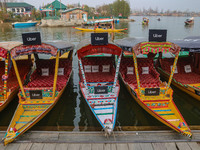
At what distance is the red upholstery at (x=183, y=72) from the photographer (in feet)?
29.4

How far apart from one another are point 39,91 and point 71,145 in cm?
274

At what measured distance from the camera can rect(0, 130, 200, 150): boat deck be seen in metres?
4.97

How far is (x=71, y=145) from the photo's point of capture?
504 cm

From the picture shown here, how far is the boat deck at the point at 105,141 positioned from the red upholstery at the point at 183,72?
4.08 meters

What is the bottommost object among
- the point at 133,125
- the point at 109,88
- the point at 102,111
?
the point at 133,125

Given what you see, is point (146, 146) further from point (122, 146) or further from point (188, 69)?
point (188, 69)

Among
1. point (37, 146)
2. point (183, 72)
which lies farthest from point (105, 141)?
point (183, 72)

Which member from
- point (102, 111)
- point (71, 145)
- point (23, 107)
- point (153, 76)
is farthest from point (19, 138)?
point (153, 76)

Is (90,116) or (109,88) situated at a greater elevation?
(109,88)

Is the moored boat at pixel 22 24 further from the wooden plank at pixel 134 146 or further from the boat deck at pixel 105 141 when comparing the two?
the wooden plank at pixel 134 146

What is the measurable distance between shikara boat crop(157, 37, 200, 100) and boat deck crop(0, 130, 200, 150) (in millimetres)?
3271

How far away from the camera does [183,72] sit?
1001 centimetres

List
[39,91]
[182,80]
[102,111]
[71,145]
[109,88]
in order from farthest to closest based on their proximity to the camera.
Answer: [182,80], [109,88], [39,91], [102,111], [71,145]

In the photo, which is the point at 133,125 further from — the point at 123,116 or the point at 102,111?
the point at 102,111
